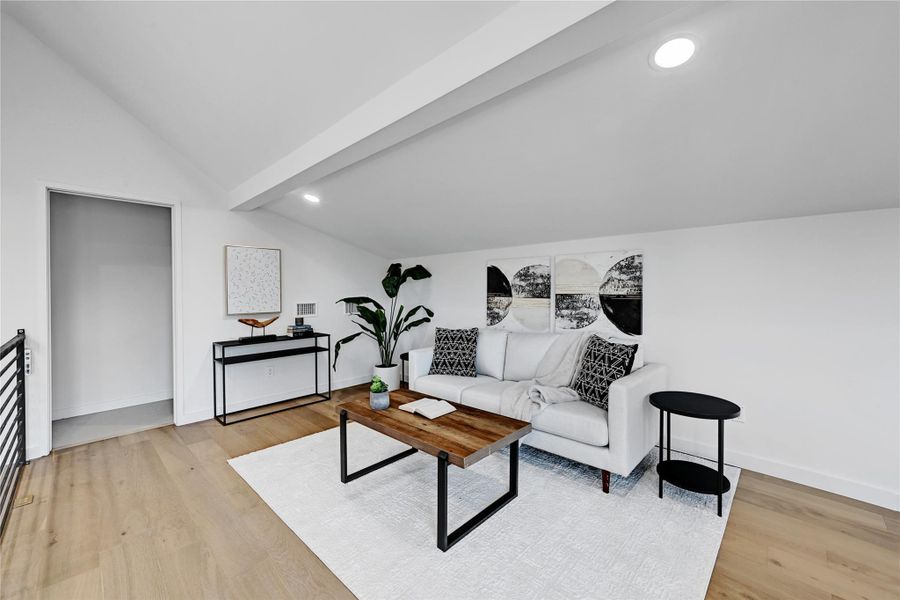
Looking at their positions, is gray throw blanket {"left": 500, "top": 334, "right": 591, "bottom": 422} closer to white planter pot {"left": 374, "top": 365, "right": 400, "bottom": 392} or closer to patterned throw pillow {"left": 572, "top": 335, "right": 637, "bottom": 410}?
patterned throw pillow {"left": 572, "top": 335, "right": 637, "bottom": 410}

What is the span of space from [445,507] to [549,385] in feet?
5.14

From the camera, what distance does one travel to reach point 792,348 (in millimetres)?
2516

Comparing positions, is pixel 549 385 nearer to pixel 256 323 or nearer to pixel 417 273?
pixel 417 273

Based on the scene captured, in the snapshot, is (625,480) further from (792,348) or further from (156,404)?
(156,404)

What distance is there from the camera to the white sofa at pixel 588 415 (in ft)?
7.64

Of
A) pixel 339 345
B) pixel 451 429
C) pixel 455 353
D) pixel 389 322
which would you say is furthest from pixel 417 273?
pixel 451 429

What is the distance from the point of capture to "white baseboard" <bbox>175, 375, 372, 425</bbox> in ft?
12.2

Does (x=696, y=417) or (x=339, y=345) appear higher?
(x=339, y=345)

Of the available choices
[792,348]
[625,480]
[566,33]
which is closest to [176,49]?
[566,33]

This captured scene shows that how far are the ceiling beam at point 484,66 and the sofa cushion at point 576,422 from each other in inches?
79.9

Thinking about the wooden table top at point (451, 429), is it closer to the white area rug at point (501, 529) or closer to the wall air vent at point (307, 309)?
the white area rug at point (501, 529)

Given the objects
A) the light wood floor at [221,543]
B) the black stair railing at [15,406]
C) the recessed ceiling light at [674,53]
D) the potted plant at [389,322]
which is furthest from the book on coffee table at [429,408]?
the black stair railing at [15,406]

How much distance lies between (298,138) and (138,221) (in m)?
2.79

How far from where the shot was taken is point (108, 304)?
13.1ft
